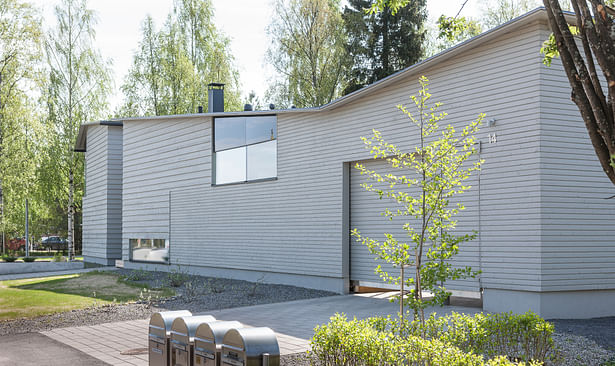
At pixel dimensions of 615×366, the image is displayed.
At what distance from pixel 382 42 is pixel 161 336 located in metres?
27.9

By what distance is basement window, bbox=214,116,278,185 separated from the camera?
711 inches

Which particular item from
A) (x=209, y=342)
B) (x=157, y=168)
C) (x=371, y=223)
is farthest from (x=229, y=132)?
(x=209, y=342)

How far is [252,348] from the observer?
4734 millimetres

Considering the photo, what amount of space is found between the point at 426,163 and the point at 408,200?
0.53 m

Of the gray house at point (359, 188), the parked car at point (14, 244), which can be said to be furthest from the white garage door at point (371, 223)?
the parked car at point (14, 244)

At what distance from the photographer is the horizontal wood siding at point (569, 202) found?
11.0m

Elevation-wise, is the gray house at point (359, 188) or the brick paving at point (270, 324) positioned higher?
the gray house at point (359, 188)

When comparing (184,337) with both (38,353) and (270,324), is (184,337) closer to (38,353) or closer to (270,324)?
(38,353)

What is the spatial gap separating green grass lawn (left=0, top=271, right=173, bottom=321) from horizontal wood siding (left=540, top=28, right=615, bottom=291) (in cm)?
929

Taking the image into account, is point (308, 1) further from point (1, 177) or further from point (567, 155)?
point (567, 155)

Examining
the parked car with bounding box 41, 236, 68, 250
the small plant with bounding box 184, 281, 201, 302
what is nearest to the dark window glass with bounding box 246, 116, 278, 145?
the small plant with bounding box 184, 281, 201, 302

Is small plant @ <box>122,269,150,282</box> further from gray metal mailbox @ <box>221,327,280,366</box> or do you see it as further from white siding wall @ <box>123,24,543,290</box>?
gray metal mailbox @ <box>221,327,280,366</box>

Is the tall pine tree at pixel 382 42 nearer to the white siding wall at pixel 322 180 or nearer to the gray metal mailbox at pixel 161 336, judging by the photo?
the white siding wall at pixel 322 180

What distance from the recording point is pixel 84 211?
31.2 m
